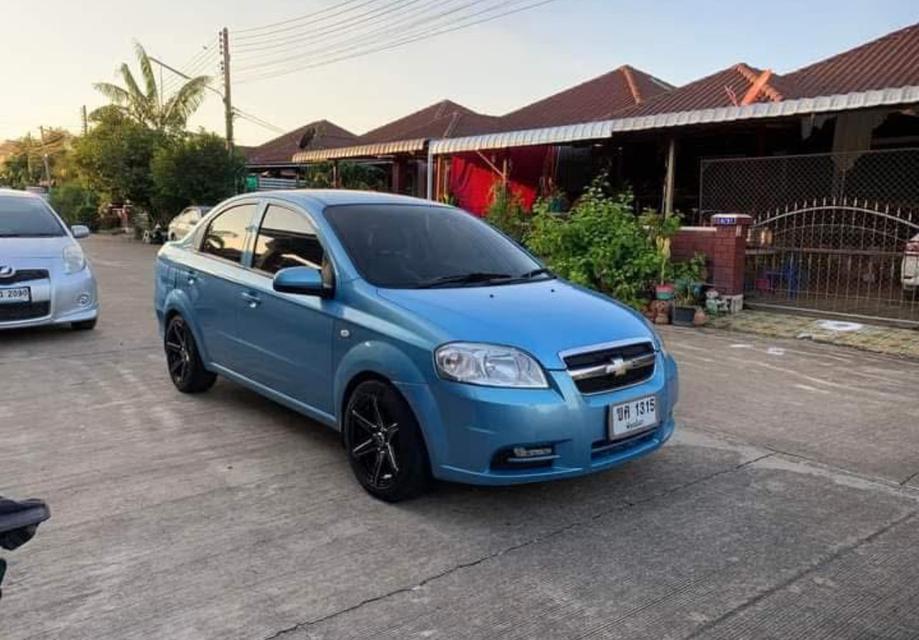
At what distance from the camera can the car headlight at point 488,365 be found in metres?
3.34

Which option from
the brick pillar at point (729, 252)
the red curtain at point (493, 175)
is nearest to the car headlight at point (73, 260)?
the brick pillar at point (729, 252)

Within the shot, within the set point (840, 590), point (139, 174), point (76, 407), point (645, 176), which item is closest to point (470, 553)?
point (840, 590)

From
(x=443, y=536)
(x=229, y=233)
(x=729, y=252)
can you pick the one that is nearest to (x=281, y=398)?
(x=229, y=233)

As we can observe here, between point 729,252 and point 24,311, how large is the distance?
802 centimetres

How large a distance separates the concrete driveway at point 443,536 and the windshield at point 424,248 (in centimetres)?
114

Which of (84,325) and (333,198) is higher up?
(333,198)

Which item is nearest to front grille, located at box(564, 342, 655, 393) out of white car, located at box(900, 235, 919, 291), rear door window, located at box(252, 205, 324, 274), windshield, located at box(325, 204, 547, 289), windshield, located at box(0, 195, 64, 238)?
windshield, located at box(325, 204, 547, 289)

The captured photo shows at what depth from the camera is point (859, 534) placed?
3.46 metres

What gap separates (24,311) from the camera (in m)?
7.33

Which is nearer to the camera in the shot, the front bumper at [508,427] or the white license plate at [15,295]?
the front bumper at [508,427]

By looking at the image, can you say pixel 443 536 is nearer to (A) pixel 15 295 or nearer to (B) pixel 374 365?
(B) pixel 374 365

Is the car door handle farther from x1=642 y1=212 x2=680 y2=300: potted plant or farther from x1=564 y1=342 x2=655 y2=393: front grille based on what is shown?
x1=642 y1=212 x2=680 y2=300: potted plant

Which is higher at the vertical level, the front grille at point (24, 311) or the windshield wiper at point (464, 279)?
the windshield wiper at point (464, 279)

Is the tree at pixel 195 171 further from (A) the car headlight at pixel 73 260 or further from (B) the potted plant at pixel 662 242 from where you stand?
(B) the potted plant at pixel 662 242
